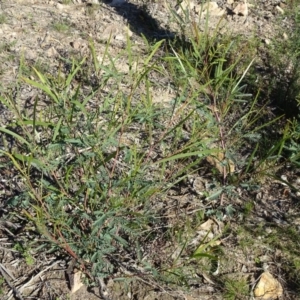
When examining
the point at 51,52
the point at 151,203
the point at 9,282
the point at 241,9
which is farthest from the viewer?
the point at 241,9

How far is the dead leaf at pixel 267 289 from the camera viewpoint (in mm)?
2330

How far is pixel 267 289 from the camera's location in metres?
2.35

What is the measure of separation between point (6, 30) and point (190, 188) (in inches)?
87.8

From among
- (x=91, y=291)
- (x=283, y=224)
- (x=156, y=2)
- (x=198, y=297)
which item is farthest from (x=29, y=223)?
(x=156, y=2)

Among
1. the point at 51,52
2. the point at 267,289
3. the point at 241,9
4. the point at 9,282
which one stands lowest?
the point at 9,282

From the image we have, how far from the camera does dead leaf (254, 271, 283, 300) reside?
7.64 feet

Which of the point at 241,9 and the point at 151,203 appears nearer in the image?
the point at 151,203

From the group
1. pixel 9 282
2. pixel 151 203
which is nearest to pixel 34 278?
pixel 9 282

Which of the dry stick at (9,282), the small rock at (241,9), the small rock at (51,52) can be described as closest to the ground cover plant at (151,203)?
the dry stick at (9,282)

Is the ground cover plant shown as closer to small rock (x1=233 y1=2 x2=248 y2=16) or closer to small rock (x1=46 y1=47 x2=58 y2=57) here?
small rock (x1=46 y1=47 x2=58 y2=57)

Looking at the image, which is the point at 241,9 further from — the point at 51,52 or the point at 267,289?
the point at 267,289

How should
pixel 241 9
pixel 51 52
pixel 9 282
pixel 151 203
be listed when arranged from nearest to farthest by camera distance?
pixel 9 282 < pixel 151 203 < pixel 51 52 < pixel 241 9

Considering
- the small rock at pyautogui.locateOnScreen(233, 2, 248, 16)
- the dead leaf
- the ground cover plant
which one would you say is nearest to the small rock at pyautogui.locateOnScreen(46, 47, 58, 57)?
the ground cover plant

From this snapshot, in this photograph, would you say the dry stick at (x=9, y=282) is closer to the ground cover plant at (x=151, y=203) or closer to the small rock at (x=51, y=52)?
the ground cover plant at (x=151, y=203)
